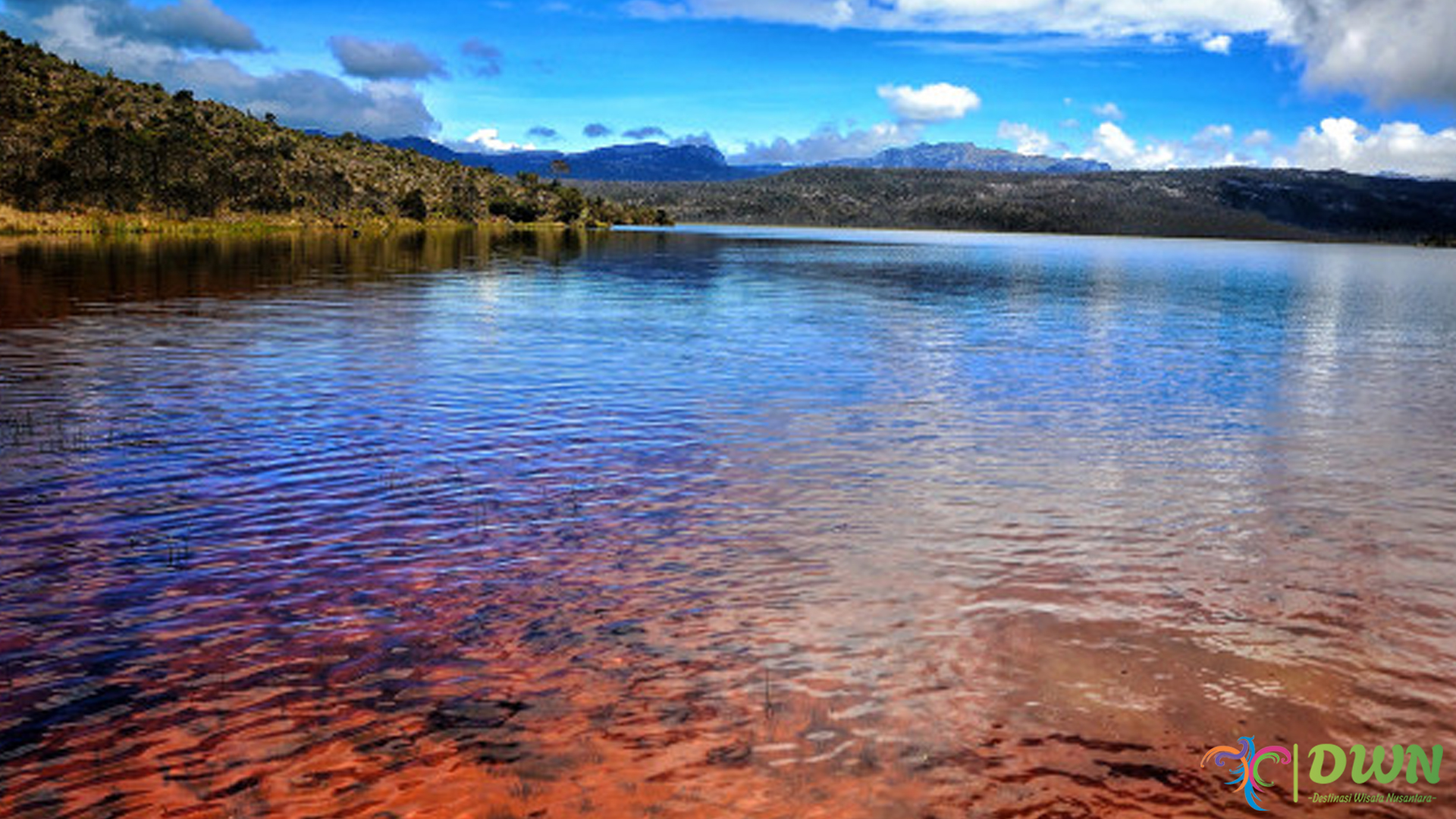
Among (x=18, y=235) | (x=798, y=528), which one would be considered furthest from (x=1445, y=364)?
(x=18, y=235)

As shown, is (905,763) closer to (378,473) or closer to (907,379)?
(378,473)

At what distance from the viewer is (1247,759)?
7.02 m

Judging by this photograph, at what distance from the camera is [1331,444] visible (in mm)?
17719

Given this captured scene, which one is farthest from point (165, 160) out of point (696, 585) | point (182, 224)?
point (696, 585)

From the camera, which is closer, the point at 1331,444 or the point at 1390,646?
the point at 1390,646

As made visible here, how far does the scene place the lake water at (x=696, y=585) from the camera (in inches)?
265

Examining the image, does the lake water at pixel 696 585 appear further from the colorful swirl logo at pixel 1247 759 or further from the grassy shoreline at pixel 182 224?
the grassy shoreline at pixel 182 224

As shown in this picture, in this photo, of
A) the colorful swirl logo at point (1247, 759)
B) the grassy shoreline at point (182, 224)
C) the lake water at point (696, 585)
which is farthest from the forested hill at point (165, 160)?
the colorful swirl logo at point (1247, 759)

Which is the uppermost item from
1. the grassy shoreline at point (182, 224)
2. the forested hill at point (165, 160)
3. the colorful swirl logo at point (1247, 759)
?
the forested hill at point (165, 160)

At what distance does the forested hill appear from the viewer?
9488 cm

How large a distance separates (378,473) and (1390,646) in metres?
11.9

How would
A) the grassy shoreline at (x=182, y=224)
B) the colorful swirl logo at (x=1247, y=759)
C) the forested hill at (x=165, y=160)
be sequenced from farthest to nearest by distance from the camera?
1. the forested hill at (x=165, y=160)
2. the grassy shoreline at (x=182, y=224)
3. the colorful swirl logo at (x=1247, y=759)

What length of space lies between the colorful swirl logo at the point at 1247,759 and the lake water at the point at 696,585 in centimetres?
11

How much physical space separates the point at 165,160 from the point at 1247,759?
120770 millimetres
